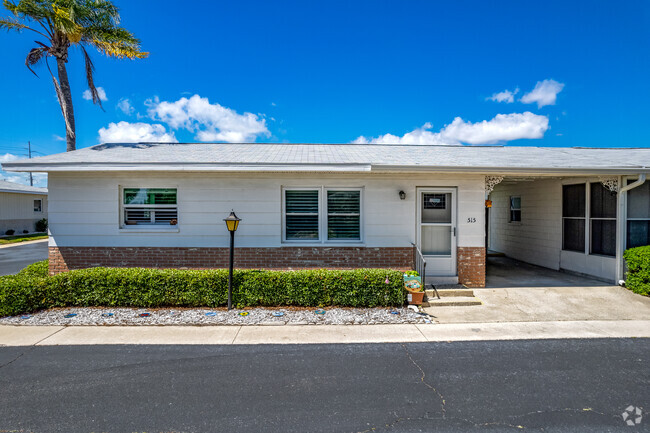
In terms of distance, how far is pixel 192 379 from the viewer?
3.96 m

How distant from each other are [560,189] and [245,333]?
9.09 m

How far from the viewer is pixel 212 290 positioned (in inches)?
257

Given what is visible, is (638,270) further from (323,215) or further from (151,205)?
(151,205)

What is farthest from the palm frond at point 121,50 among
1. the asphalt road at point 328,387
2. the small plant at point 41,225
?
the small plant at point 41,225

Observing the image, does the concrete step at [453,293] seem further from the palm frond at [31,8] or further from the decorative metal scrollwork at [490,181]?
the palm frond at [31,8]

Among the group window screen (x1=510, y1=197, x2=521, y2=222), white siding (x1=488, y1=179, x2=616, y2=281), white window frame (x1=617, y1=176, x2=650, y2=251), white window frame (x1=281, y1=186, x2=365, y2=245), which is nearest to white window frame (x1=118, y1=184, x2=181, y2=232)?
white window frame (x1=281, y1=186, x2=365, y2=245)

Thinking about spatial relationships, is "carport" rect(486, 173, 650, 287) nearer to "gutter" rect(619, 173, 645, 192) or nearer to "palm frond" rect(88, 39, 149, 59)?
"gutter" rect(619, 173, 645, 192)

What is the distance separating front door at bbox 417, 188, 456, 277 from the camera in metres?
7.98

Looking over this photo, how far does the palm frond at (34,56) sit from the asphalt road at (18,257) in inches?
280

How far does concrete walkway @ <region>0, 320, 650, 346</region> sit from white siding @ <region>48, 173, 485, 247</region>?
97.7 inches

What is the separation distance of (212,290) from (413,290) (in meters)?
3.79

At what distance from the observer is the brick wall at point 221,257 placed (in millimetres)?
7738

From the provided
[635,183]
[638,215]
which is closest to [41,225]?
[635,183]

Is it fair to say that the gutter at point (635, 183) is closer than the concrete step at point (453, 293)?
No
